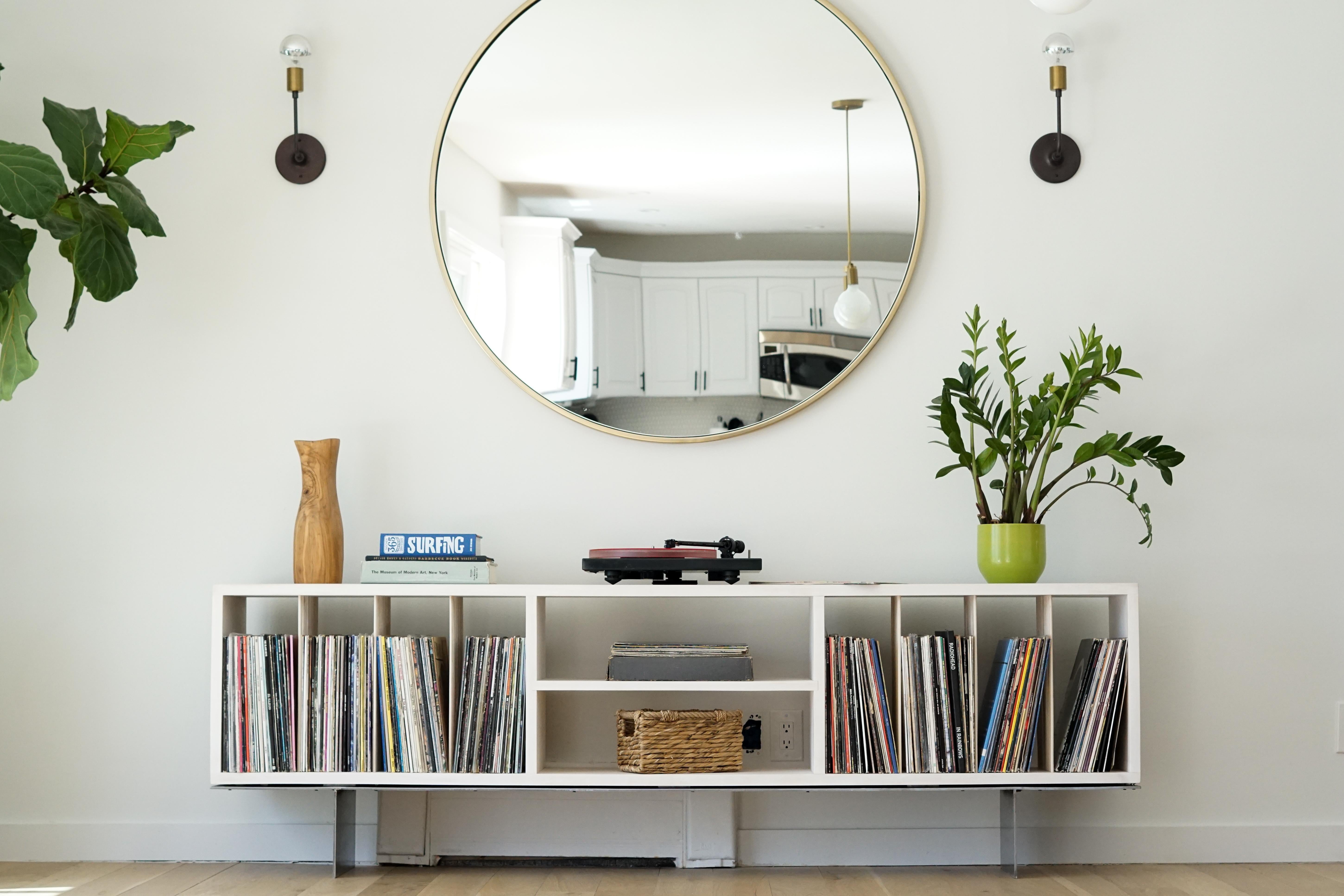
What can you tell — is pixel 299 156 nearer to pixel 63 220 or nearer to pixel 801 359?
pixel 63 220

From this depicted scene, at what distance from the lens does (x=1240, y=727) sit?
92.4 inches

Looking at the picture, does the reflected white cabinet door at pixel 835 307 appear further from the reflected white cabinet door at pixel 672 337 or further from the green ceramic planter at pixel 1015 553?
the green ceramic planter at pixel 1015 553

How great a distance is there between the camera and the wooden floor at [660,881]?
2076 millimetres

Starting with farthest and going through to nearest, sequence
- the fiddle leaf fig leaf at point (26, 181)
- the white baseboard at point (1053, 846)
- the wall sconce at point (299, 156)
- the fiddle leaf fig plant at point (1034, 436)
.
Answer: the wall sconce at point (299, 156)
the white baseboard at point (1053, 846)
the fiddle leaf fig plant at point (1034, 436)
the fiddle leaf fig leaf at point (26, 181)

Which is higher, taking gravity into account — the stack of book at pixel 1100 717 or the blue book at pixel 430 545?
the blue book at pixel 430 545

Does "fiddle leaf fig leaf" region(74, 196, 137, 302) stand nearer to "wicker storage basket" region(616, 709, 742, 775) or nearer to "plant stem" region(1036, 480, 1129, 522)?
"wicker storage basket" region(616, 709, 742, 775)

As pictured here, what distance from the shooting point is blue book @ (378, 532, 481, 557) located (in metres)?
2.15

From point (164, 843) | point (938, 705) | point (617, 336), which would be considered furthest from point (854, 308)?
point (164, 843)

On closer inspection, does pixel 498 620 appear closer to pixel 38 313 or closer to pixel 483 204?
pixel 483 204

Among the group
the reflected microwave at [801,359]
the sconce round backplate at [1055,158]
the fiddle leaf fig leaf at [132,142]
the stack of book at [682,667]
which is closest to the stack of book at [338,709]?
the stack of book at [682,667]

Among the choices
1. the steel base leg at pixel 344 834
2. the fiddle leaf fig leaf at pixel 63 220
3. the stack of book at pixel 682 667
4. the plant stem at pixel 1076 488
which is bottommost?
the steel base leg at pixel 344 834

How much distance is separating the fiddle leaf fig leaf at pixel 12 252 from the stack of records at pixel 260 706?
2.59 feet

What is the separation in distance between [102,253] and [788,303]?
1387 mm

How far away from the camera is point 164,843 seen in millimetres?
2342
